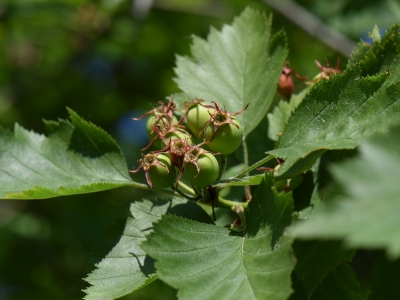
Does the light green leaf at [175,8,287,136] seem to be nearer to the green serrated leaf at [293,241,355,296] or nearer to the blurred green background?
the green serrated leaf at [293,241,355,296]

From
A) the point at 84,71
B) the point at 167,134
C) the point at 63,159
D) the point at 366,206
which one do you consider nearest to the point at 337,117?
the point at 167,134

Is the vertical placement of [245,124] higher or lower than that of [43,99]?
higher

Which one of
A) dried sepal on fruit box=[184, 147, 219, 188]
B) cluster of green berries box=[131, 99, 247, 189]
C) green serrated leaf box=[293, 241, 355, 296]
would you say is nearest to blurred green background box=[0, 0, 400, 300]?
cluster of green berries box=[131, 99, 247, 189]

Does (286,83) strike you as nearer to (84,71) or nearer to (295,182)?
(295,182)

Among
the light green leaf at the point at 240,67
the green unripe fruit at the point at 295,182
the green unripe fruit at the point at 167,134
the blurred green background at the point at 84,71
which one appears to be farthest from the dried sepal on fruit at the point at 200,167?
the blurred green background at the point at 84,71

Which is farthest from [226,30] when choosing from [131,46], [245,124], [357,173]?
[131,46]

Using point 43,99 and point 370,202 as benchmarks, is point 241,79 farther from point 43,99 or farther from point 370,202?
point 43,99

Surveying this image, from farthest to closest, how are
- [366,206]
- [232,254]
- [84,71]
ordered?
[84,71] < [232,254] < [366,206]
